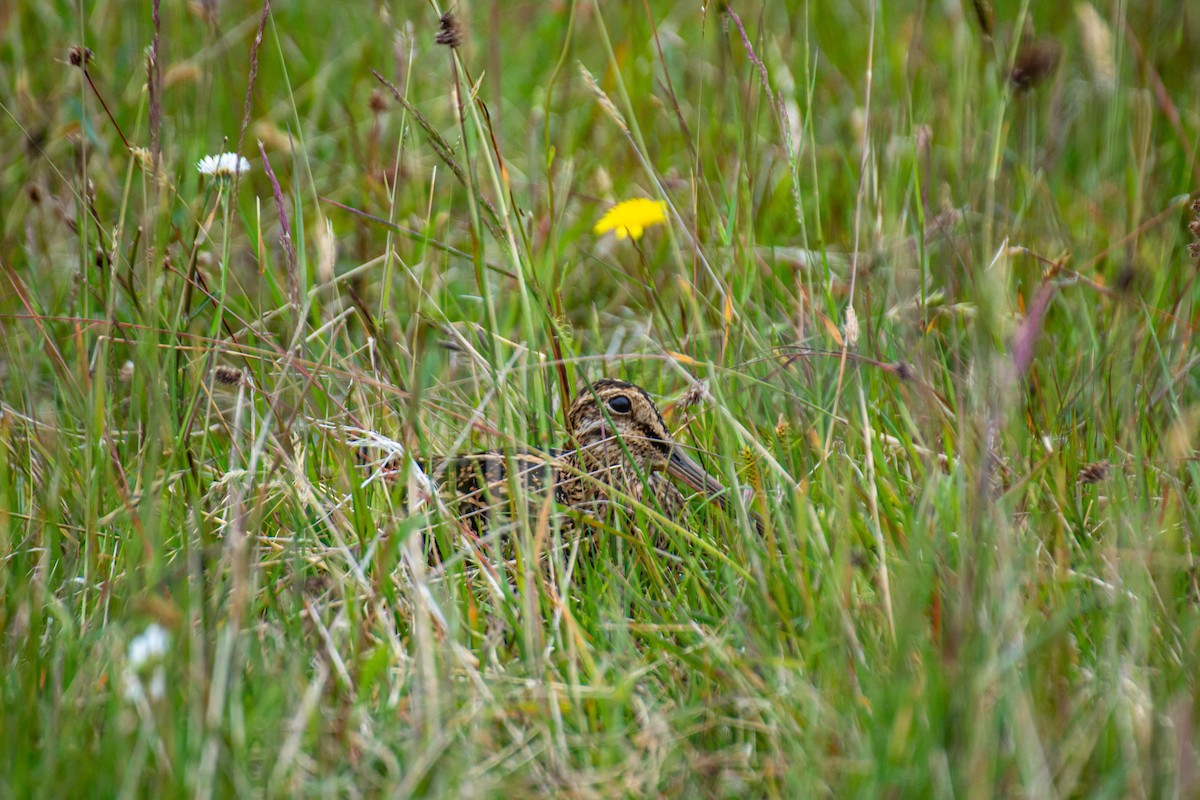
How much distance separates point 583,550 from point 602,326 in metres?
1.56

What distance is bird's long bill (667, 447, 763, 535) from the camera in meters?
3.00

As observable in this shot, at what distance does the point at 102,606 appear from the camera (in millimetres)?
2428

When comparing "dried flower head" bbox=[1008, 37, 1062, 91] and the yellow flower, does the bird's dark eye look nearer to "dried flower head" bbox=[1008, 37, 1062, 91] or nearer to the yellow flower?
the yellow flower

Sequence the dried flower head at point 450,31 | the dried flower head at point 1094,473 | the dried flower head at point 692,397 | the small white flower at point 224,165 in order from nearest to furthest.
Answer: the dried flower head at point 450,31 → the dried flower head at point 1094,473 → the small white flower at point 224,165 → the dried flower head at point 692,397

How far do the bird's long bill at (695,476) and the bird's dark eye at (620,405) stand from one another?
0.16 metres

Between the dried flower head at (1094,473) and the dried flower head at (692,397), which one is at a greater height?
the dried flower head at (692,397)

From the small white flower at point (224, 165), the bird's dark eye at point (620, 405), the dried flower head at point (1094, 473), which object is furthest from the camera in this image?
the bird's dark eye at point (620, 405)

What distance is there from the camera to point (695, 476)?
3.17 meters

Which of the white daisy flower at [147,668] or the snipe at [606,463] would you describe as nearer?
the white daisy flower at [147,668]

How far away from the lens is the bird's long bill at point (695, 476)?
3004 millimetres

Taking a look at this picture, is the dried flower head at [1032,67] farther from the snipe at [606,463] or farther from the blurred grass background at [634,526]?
the snipe at [606,463]

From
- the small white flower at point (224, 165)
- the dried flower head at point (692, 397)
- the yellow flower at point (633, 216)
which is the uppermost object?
the yellow flower at point (633, 216)

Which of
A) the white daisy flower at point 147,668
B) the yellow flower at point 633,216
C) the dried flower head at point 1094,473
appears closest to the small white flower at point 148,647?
the white daisy flower at point 147,668

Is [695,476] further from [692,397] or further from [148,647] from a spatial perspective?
[148,647]
